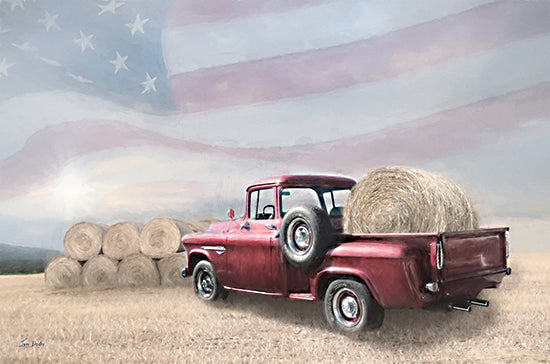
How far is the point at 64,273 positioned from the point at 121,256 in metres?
1.30

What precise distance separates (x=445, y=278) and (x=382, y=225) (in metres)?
0.95

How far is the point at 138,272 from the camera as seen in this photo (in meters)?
10.6

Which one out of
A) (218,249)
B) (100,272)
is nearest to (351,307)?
(218,249)

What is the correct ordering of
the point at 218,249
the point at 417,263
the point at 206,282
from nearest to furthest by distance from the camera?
the point at 417,263, the point at 218,249, the point at 206,282

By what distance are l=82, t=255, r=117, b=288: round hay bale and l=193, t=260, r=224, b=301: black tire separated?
320 centimetres

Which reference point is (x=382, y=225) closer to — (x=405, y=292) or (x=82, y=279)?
(x=405, y=292)

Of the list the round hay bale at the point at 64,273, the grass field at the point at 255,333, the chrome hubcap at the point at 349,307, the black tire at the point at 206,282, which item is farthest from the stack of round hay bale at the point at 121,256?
the chrome hubcap at the point at 349,307

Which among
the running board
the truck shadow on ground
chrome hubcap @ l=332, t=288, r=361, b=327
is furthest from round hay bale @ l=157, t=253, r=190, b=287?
the running board

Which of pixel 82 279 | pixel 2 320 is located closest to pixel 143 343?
pixel 2 320

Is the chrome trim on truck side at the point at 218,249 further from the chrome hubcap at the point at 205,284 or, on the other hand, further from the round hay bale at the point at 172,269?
the round hay bale at the point at 172,269

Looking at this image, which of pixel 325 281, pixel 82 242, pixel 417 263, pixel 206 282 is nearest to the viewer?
pixel 417 263

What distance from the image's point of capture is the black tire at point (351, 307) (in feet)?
18.2

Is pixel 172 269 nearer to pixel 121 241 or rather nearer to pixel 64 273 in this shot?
pixel 121 241

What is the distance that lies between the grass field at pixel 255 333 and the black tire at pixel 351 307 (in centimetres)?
14
